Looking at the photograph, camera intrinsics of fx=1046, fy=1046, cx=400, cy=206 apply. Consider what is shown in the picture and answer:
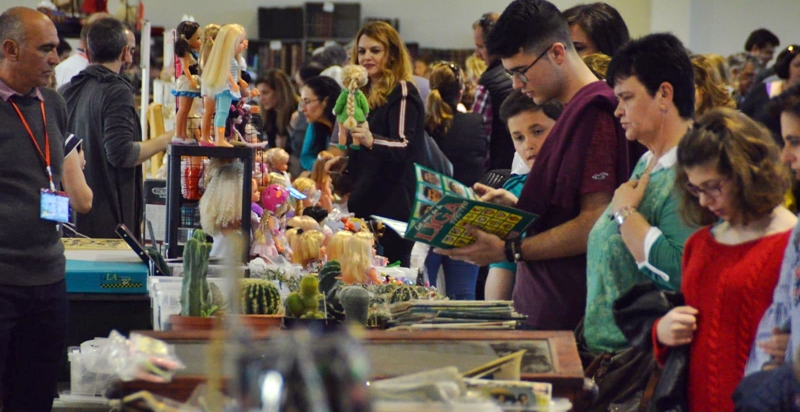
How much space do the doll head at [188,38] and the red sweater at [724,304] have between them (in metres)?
1.93

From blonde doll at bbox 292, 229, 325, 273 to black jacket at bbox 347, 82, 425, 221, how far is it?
46.6 inches

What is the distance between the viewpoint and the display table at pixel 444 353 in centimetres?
172

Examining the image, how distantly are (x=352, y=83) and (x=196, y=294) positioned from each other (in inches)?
98.6

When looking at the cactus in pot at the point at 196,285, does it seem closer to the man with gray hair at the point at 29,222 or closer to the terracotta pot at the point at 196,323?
the terracotta pot at the point at 196,323

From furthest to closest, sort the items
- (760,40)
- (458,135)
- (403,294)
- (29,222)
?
(760,40) → (458,135) → (29,222) → (403,294)

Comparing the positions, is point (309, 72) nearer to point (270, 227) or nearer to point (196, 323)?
point (270, 227)

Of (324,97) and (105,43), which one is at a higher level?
(105,43)

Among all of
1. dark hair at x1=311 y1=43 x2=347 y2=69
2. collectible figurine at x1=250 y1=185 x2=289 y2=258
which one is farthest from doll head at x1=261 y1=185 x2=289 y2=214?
dark hair at x1=311 y1=43 x2=347 y2=69

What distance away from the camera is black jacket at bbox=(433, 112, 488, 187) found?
19.2ft

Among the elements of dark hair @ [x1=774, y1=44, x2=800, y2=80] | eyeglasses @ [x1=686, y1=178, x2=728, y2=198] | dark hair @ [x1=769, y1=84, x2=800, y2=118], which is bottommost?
dark hair @ [x1=774, y1=44, x2=800, y2=80]

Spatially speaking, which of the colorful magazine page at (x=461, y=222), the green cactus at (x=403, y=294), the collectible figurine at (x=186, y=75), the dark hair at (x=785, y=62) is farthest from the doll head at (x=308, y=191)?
the dark hair at (x=785, y=62)

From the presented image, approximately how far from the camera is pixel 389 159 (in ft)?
15.2

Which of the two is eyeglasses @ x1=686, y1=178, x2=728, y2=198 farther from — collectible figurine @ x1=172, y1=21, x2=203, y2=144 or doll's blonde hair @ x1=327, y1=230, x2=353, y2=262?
collectible figurine @ x1=172, y1=21, x2=203, y2=144

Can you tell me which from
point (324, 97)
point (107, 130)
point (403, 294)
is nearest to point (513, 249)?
point (403, 294)
